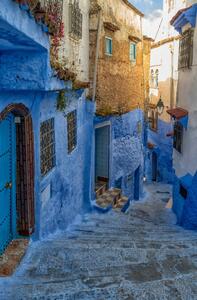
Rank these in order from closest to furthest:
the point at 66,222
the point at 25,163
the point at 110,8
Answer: the point at 25,163
the point at 66,222
the point at 110,8

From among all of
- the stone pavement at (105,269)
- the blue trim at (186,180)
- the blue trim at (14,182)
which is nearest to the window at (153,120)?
the blue trim at (186,180)

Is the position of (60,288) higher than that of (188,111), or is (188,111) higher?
(188,111)

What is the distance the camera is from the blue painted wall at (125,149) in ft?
50.2

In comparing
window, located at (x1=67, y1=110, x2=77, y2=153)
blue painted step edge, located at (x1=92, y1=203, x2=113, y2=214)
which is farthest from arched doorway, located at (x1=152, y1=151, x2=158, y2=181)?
window, located at (x1=67, y1=110, x2=77, y2=153)

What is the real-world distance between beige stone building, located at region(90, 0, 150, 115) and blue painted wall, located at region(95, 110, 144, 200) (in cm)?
54

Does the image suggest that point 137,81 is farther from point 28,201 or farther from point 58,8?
point 28,201

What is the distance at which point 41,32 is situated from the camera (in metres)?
5.25

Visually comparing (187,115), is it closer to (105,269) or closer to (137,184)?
(105,269)

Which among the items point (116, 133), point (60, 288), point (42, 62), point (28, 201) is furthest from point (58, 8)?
point (116, 133)

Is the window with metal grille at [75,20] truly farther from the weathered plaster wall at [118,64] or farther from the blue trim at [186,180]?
the blue trim at [186,180]

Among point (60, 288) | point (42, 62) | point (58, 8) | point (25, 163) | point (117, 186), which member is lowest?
point (117, 186)

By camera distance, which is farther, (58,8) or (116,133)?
(116,133)

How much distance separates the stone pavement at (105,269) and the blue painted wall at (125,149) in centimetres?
641

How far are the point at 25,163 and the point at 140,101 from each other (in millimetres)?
13054
